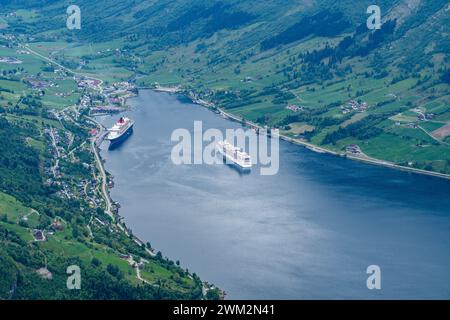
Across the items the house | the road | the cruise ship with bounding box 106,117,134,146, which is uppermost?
the cruise ship with bounding box 106,117,134,146

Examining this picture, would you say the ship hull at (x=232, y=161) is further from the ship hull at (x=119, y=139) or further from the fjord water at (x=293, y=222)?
the ship hull at (x=119, y=139)

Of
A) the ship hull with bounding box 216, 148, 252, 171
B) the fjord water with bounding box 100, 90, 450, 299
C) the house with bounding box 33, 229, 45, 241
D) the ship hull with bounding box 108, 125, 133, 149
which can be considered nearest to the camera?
the fjord water with bounding box 100, 90, 450, 299

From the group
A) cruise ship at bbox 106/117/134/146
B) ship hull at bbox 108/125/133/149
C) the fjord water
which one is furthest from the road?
ship hull at bbox 108/125/133/149

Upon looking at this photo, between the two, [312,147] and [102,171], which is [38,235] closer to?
[102,171]

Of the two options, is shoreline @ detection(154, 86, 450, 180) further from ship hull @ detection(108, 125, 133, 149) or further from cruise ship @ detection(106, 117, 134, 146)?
ship hull @ detection(108, 125, 133, 149)

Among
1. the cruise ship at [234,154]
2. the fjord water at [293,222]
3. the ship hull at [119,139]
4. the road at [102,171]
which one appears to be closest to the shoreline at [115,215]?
the road at [102,171]

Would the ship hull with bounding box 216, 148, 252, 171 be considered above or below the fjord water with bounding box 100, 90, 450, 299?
above

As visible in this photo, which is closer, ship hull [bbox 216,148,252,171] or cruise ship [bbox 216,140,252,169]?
ship hull [bbox 216,148,252,171]
